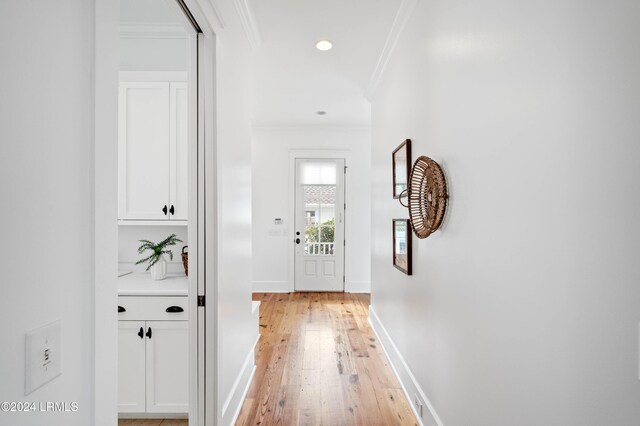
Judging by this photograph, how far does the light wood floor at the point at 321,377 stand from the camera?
224 centimetres

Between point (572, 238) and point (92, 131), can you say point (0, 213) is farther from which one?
point (572, 238)

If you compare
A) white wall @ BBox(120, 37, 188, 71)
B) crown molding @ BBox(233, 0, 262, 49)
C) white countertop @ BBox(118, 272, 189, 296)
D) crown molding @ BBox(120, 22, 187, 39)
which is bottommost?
white countertop @ BBox(118, 272, 189, 296)

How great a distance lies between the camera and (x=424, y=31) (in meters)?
2.08

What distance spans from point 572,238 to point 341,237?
15.8 ft

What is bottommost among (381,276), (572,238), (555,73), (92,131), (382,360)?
(382,360)

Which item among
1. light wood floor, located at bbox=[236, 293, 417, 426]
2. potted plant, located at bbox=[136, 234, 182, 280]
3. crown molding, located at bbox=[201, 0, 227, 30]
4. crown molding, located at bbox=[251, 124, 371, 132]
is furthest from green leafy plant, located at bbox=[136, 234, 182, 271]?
crown molding, located at bbox=[251, 124, 371, 132]

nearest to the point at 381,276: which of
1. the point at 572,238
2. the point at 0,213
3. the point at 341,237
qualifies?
the point at 341,237

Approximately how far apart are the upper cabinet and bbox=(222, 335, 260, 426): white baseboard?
1139mm

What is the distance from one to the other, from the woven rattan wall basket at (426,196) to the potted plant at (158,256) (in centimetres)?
166

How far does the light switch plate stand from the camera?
625 mm

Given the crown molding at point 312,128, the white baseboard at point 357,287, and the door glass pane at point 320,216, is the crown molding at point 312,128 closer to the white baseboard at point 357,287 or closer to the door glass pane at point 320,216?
the door glass pane at point 320,216

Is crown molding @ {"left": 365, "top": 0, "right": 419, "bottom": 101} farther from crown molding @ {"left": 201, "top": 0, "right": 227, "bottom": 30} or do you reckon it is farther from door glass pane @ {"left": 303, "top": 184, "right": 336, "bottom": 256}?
door glass pane @ {"left": 303, "top": 184, "right": 336, "bottom": 256}

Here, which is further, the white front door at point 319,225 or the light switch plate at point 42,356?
the white front door at point 319,225

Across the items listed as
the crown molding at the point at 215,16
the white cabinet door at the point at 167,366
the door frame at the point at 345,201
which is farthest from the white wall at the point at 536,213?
the door frame at the point at 345,201
